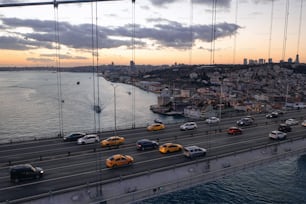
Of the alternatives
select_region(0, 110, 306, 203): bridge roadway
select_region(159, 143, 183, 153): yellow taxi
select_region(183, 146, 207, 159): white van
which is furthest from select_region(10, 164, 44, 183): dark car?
select_region(183, 146, 207, 159): white van

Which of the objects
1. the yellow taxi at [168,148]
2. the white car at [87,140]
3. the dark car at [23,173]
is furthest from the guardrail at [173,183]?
the white car at [87,140]

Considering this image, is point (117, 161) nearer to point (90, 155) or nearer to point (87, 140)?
point (90, 155)

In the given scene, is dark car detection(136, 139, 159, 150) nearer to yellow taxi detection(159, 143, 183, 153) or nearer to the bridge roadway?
the bridge roadway

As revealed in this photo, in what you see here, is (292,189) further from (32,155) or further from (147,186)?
(32,155)

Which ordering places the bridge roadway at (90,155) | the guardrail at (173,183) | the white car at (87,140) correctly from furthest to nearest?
the white car at (87,140)
the bridge roadway at (90,155)
the guardrail at (173,183)

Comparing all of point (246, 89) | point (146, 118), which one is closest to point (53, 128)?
point (146, 118)

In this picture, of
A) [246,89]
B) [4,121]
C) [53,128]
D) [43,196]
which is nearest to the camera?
[43,196]

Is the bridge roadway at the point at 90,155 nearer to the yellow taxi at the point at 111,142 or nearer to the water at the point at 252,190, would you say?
the yellow taxi at the point at 111,142

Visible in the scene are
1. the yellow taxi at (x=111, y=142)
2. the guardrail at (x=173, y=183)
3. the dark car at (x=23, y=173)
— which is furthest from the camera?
the yellow taxi at (x=111, y=142)
